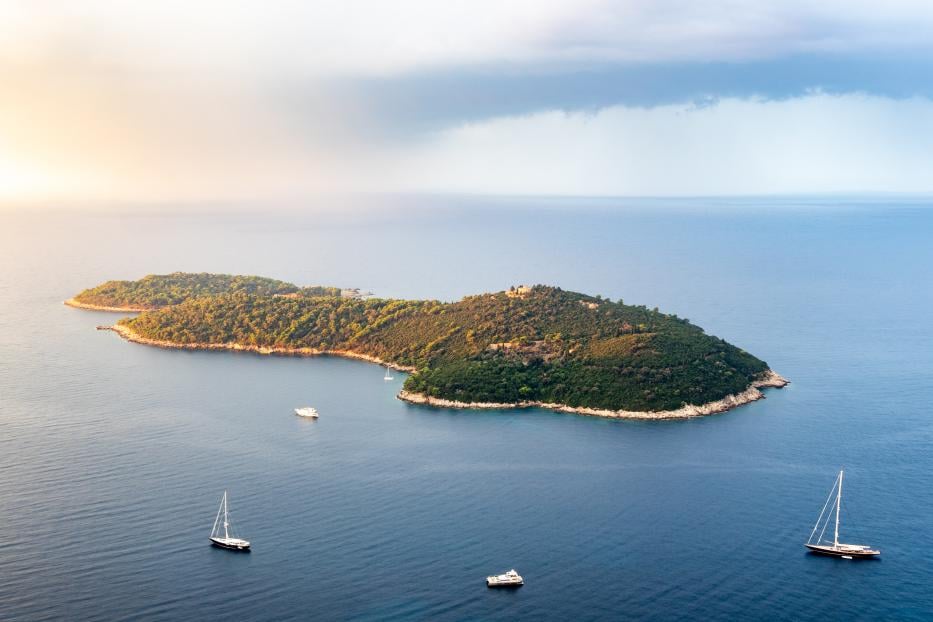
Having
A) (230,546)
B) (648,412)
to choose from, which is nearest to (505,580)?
(230,546)

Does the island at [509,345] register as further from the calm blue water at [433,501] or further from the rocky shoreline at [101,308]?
the rocky shoreline at [101,308]

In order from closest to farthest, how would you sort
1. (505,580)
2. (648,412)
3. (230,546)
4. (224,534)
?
(505,580) → (230,546) → (224,534) → (648,412)

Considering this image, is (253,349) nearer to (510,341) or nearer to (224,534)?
(510,341)

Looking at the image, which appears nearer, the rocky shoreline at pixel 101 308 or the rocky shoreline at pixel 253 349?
the rocky shoreline at pixel 253 349

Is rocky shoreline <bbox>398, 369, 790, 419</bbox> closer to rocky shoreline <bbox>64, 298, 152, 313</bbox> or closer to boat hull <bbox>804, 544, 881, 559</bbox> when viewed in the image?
boat hull <bbox>804, 544, 881, 559</bbox>

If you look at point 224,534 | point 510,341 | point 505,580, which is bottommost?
point 224,534

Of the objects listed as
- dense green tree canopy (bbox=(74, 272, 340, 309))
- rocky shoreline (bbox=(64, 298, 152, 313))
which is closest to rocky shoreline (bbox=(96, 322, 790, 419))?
dense green tree canopy (bbox=(74, 272, 340, 309))

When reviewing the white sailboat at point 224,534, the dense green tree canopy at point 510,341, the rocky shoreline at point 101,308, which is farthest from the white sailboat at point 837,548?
the rocky shoreline at point 101,308

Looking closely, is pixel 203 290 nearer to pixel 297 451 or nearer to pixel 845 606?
pixel 297 451
